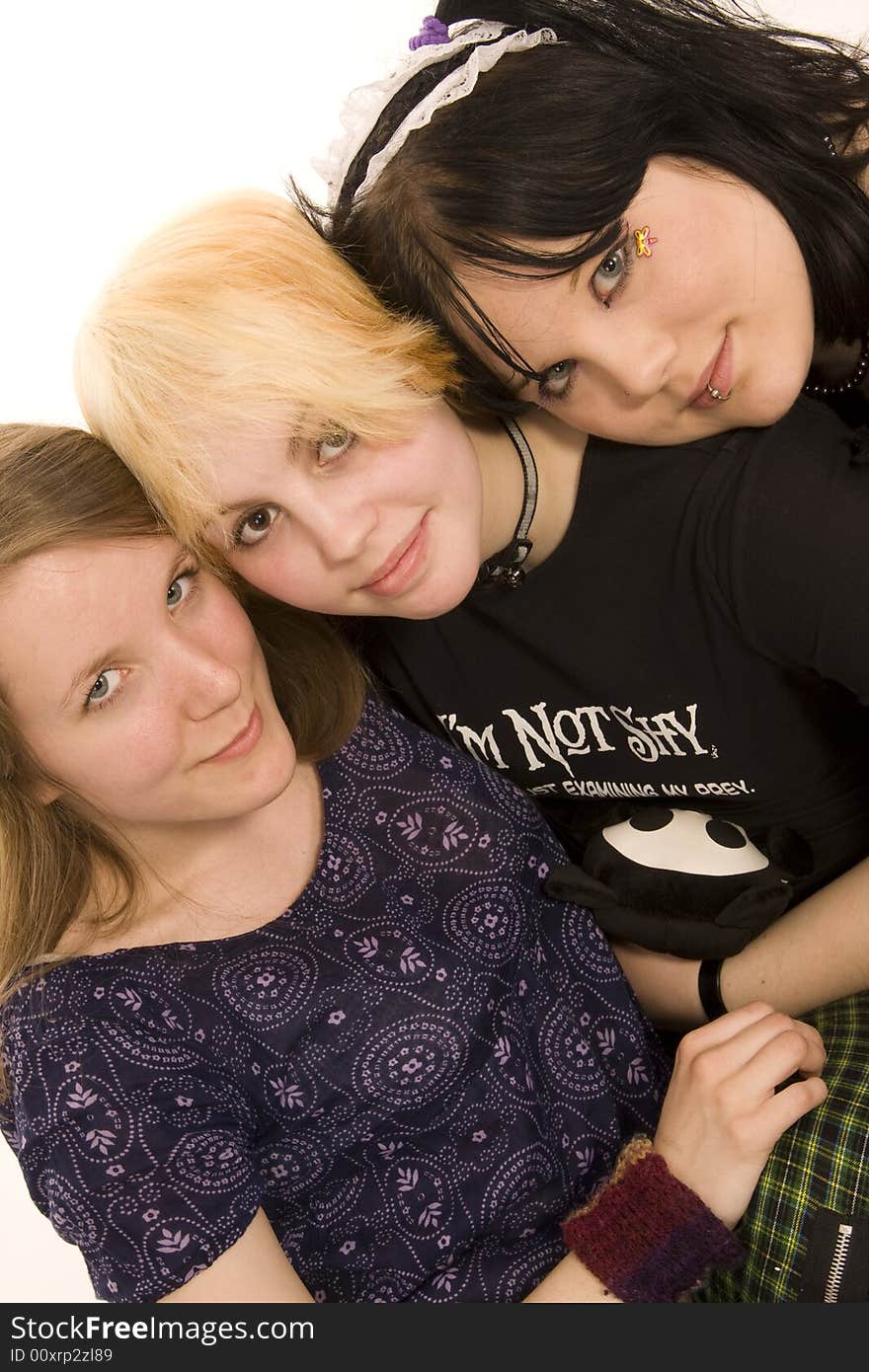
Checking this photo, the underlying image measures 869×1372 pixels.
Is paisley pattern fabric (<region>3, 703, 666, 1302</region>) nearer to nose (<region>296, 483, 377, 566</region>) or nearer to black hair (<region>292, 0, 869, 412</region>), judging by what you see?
nose (<region>296, 483, 377, 566</region>)

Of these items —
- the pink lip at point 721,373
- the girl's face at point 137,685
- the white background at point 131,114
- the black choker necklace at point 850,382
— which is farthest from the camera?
the white background at point 131,114

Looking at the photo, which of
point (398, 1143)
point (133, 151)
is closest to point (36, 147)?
point (133, 151)

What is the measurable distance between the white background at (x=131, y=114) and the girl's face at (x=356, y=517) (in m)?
0.75

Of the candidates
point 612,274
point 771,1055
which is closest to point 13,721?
point 612,274

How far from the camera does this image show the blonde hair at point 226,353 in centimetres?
113

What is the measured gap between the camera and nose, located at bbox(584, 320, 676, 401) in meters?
1.17

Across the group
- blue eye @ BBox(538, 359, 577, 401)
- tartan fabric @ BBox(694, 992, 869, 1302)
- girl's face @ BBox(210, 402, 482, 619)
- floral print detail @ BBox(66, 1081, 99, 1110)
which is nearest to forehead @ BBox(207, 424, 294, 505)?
girl's face @ BBox(210, 402, 482, 619)

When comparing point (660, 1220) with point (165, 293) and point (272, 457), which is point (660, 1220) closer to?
point (272, 457)

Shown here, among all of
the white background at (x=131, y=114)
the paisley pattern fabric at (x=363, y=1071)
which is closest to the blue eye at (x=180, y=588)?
the paisley pattern fabric at (x=363, y=1071)

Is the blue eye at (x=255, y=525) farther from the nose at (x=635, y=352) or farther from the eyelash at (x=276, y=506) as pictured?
the nose at (x=635, y=352)

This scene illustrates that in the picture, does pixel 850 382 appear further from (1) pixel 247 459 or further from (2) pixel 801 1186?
(2) pixel 801 1186

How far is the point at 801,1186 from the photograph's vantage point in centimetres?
120

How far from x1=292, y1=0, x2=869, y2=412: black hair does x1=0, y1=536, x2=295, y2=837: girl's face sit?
0.35 m

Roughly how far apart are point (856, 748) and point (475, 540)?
509mm
